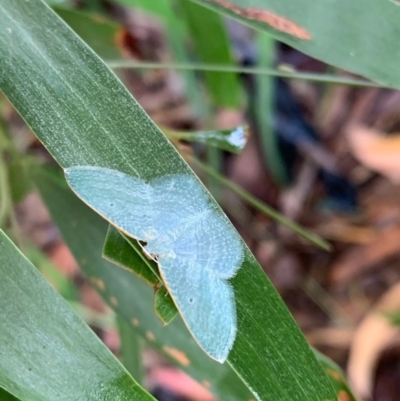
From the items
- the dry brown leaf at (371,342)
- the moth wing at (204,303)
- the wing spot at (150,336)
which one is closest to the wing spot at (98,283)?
the wing spot at (150,336)

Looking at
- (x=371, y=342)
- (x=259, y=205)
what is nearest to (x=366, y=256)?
(x=371, y=342)

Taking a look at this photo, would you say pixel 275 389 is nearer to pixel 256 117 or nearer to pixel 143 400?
pixel 143 400

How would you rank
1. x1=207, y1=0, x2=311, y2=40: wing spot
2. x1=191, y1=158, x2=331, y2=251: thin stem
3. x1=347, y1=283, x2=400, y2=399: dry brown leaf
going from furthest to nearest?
x1=347, y1=283, x2=400, y2=399: dry brown leaf, x1=191, y1=158, x2=331, y2=251: thin stem, x1=207, y1=0, x2=311, y2=40: wing spot

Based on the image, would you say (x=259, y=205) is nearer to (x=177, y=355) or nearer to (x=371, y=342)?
(x=177, y=355)

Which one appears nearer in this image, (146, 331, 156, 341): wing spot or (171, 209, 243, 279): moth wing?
(171, 209, 243, 279): moth wing

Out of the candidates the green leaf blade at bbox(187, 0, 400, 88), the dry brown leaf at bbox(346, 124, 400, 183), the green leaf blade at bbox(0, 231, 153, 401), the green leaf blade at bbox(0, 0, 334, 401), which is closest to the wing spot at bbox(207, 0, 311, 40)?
the green leaf blade at bbox(187, 0, 400, 88)

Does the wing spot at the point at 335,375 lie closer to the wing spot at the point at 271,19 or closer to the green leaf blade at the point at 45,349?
the green leaf blade at the point at 45,349

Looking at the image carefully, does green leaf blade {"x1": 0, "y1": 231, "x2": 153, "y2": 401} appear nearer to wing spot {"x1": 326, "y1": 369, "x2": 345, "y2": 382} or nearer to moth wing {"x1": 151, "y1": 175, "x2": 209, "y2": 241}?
moth wing {"x1": 151, "y1": 175, "x2": 209, "y2": 241}
